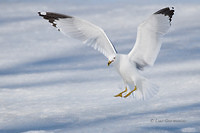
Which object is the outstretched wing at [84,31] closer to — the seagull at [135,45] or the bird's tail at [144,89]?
the seagull at [135,45]

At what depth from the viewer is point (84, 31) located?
13625 millimetres

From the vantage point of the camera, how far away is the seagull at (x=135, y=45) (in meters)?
12.6

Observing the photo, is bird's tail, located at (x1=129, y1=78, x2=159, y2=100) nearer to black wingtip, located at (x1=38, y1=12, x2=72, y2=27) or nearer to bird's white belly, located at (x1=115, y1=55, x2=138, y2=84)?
bird's white belly, located at (x1=115, y1=55, x2=138, y2=84)

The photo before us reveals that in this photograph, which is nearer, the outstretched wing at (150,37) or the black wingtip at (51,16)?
the outstretched wing at (150,37)

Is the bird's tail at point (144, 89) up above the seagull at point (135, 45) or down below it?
below

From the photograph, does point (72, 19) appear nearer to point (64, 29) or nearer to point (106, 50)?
point (64, 29)

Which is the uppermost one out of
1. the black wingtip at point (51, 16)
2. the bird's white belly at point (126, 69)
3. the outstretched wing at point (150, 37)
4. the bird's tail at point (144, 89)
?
the black wingtip at point (51, 16)

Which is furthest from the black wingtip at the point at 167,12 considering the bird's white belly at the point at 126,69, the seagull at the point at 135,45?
the bird's white belly at the point at 126,69

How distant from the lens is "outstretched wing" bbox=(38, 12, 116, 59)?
43.8 feet

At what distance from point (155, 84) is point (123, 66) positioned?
134 centimetres

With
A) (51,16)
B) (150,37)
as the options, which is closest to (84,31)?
(51,16)

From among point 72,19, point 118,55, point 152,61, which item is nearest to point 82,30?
point 72,19

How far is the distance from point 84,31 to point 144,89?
2.78 metres

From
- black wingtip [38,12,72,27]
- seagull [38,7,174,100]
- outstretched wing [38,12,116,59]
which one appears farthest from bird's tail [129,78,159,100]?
black wingtip [38,12,72,27]
